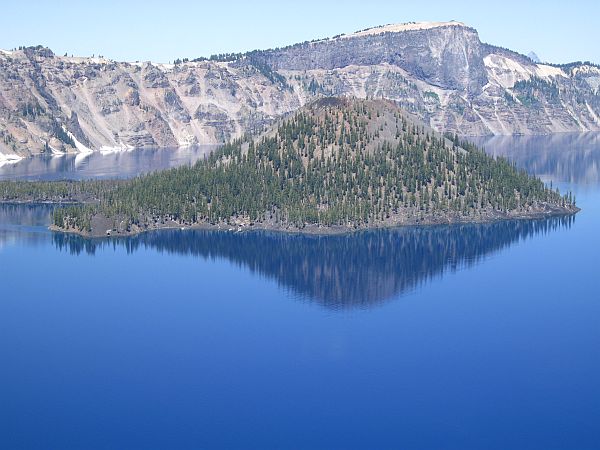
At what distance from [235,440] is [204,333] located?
44290 millimetres

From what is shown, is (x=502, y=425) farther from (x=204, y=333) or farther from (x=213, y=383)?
(x=204, y=333)

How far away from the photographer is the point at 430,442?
105688 millimetres

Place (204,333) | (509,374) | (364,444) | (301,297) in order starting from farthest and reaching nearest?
1. (301,297)
2. (204,333)
3. (509,374)
4. (364,444)

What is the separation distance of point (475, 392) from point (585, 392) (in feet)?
51.9

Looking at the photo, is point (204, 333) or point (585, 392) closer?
point (585, 392)

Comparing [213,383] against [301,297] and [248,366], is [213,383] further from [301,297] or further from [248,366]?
[301,297]

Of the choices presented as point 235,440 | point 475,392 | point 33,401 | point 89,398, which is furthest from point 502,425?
point 33,401

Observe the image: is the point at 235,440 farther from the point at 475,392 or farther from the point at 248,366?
the point at 475,392

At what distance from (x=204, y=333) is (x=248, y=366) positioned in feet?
65.7

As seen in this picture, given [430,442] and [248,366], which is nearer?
[430,442]

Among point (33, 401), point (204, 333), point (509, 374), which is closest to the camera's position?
point (33, 401)

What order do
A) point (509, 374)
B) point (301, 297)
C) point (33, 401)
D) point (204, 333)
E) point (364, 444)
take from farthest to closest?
point (301, 297), point (204, 333), point (509, 374), point (33, 401), point (364, 444)

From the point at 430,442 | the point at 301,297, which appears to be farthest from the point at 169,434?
the point at 301,297

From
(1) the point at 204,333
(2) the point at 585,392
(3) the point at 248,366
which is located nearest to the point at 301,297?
(1) the point at 204,333
